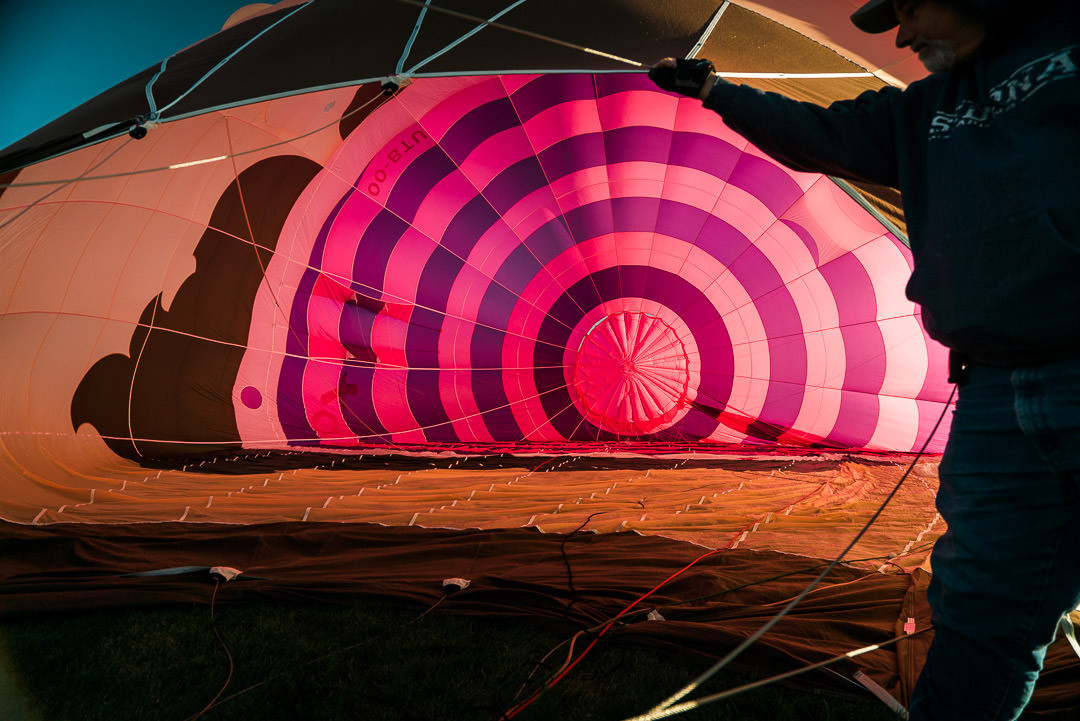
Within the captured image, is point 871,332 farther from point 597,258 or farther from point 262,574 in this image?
point 262,574

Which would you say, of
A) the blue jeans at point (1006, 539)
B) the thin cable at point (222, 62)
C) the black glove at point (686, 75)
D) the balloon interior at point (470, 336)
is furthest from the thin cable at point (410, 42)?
the blue jeans at point (1006, 539)

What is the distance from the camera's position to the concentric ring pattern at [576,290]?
12.5ft

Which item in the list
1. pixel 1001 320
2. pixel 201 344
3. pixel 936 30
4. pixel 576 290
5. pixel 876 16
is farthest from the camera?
pixel 576 290

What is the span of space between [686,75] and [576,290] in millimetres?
3359

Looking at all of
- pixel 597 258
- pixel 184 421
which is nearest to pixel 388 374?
pixel 184 421

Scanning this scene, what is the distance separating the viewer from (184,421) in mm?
4078

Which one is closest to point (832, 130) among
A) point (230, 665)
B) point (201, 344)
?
point (230, 665)

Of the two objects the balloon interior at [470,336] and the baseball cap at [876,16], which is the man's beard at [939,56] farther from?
the balloon interior at [470,336]

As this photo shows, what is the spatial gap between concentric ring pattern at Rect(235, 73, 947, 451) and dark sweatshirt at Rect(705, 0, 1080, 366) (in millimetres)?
2665

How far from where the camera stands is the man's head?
979mm

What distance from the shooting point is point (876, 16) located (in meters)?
1.13

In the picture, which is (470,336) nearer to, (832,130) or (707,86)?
(707,86)

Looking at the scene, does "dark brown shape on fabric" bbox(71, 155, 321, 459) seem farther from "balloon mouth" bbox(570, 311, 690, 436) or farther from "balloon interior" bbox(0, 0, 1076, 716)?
"balloon mouth" bbox(570, 311, 690, 436)

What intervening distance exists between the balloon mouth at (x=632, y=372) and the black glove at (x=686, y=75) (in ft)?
11.2
